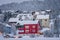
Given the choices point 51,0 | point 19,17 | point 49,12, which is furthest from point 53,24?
point 19,17

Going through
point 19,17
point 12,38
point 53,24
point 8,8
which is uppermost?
point 8,8

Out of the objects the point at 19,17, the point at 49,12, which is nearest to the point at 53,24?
the point at 49,12

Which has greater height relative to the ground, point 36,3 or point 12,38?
point 36,3

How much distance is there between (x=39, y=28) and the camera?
1.36 metres

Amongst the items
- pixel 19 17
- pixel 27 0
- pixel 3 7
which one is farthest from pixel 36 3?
pixel 3 7

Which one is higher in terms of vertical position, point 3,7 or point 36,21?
point 3,7

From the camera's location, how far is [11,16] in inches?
54.9

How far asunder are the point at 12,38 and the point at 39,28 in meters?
0.32

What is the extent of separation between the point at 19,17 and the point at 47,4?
0.35m

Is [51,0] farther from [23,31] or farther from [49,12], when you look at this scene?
[23,31]

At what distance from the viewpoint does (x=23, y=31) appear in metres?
1.37

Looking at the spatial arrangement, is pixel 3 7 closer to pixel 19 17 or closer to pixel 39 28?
pixel 19 17

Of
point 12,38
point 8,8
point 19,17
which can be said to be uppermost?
point 8,8

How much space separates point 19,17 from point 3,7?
221 mm
